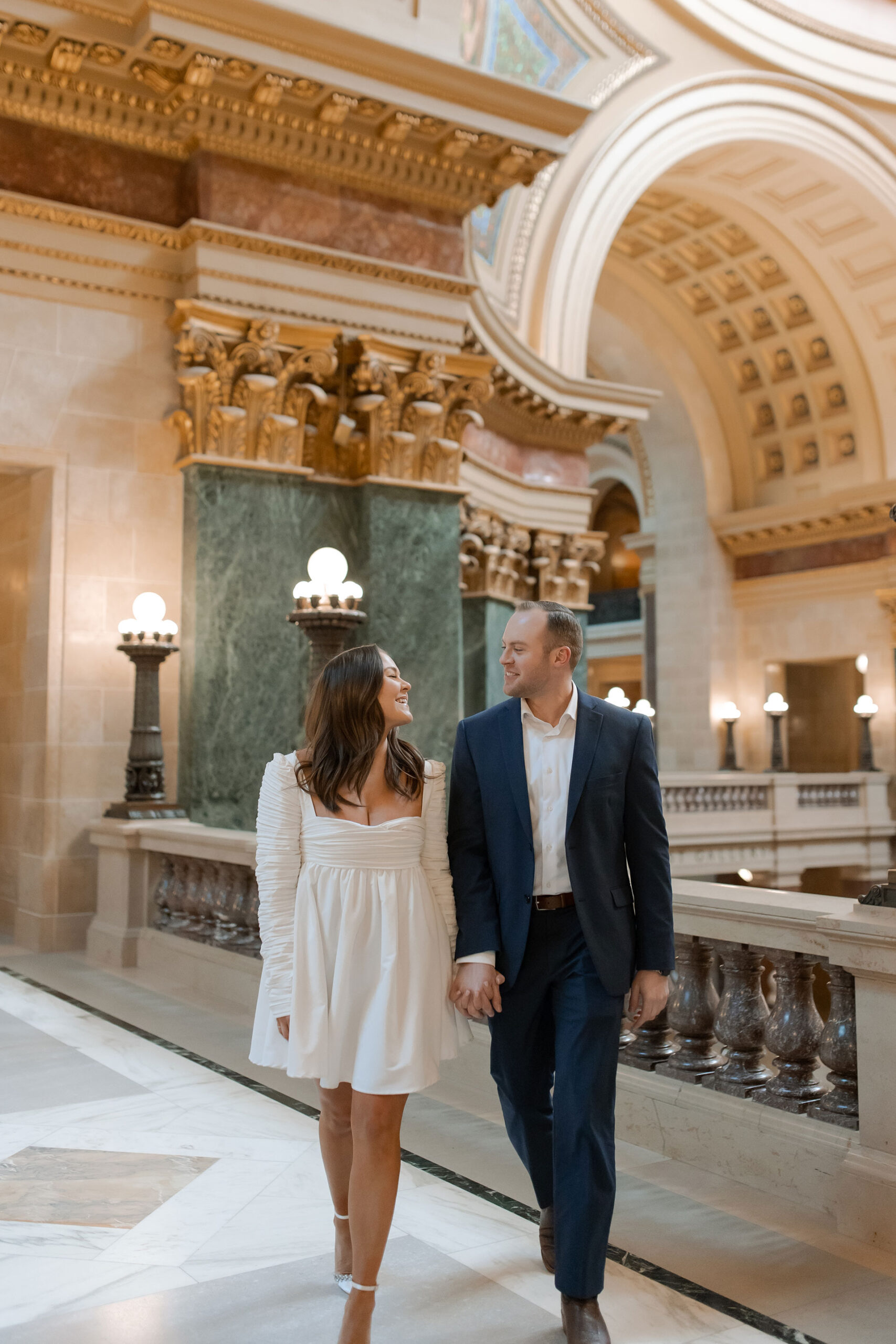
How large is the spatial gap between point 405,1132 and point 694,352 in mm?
20218

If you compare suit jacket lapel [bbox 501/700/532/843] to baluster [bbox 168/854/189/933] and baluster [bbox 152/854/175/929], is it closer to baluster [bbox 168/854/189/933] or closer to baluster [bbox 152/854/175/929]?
baluster [bbox 168/854/189/933]

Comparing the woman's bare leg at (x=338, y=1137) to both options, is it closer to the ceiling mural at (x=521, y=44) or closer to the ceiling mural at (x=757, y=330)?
the ceiling mural at (x=521, y=44)

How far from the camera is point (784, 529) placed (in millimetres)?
21719

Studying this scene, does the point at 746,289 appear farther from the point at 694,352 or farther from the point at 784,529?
the point at 784,529

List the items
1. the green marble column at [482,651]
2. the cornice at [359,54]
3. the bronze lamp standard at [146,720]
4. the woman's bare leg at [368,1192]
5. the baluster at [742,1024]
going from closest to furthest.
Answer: the woman's bare leg at [368,1192], the baluster at [742,1024], the cornice at [359,54], the bronze lamp standard at [146,720], the green marble column at [482,651]

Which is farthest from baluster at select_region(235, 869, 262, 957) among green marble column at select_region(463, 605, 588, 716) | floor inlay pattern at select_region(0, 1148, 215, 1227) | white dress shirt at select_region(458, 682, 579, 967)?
green marble column at select_region(463, 605, 588, 716)

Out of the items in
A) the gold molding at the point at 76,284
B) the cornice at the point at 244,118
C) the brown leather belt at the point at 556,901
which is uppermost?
the cornice at the point at 244,118

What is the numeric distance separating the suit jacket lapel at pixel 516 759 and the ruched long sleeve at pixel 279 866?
0.54 m

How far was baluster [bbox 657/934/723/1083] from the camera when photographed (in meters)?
4.33

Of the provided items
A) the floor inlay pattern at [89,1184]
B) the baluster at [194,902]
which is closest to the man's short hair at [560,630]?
the floor inlay pattern at [89,1184]

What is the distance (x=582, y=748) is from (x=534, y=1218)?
152cm

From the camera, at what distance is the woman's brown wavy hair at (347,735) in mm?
2852

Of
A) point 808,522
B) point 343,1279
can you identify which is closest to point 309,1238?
point 343,1279

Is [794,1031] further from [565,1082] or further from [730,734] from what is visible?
[730,734]
